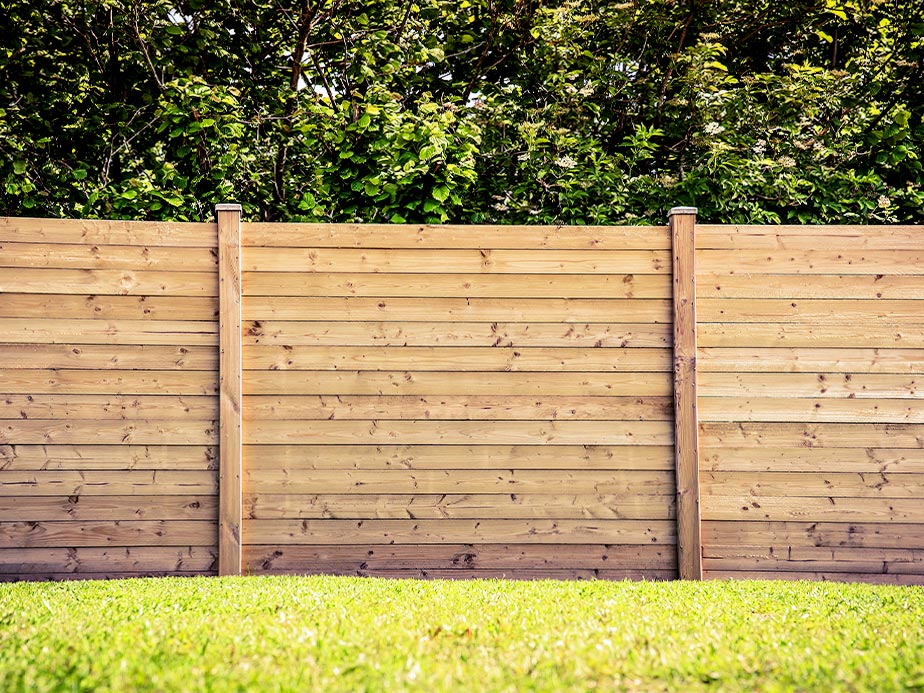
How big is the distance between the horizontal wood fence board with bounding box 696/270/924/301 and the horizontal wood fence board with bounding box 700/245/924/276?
28mm

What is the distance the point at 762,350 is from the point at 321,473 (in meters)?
2.50

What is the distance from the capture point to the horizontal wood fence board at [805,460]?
179 inches

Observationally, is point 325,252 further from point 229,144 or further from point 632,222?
point 632,222

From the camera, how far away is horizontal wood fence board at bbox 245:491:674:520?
4473mm

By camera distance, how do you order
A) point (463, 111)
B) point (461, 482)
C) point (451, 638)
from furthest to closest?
1. point (463, 111)
2. point (461, 482)
3. point (451, 638)

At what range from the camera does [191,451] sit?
4.46 m

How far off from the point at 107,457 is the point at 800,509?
3734mm

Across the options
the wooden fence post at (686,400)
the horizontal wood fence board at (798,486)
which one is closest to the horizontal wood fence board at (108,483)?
the wooden fence post at (686,400)

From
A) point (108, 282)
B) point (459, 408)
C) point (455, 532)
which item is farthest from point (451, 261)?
point (108, 282)

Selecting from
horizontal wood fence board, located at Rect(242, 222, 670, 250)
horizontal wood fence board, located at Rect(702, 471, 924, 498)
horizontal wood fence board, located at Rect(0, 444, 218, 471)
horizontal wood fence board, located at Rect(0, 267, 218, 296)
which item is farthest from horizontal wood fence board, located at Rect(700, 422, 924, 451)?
horizontal wood fence board, located at Rect(0, 267, 218, 296)

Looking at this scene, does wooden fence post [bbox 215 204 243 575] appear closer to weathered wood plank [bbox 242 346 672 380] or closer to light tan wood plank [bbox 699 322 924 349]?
weathered wood plank [bbox 242 346 672 380]

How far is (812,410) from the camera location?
457 centimetres

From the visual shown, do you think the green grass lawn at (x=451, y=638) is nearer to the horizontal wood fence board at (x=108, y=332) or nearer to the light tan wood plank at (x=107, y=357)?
the light tan wood plank at (x=107, y=357)

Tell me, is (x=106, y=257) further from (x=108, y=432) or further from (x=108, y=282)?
(x=108, y=432)
